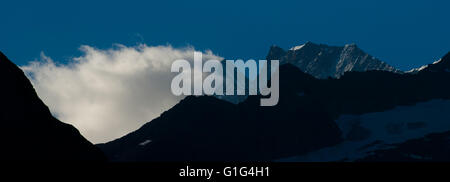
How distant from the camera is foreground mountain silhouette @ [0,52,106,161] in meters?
92.8

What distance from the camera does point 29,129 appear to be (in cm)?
9850

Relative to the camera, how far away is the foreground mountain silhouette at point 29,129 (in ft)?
305
